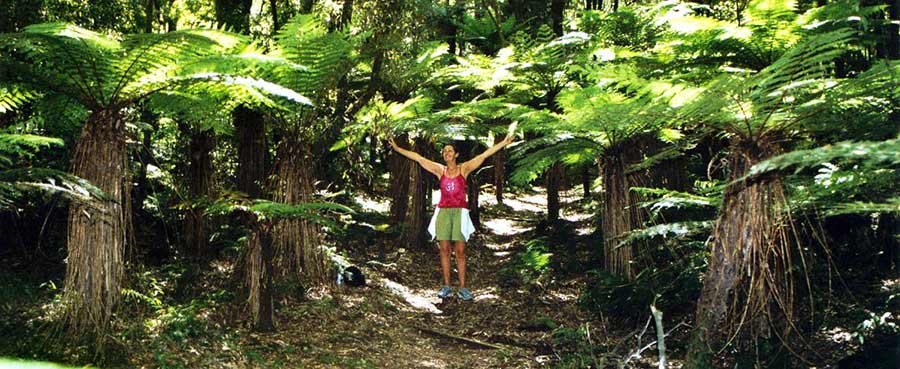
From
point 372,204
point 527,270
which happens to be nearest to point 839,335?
point 527,270

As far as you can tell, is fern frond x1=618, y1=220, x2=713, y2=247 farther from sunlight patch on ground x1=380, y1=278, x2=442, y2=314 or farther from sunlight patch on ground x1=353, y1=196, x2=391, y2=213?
sunlight patch on ground x1=353, y1=196, x2=391, y2=213

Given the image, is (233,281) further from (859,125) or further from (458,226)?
(859,125)

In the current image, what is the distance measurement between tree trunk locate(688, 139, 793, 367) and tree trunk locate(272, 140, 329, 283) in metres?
3.65

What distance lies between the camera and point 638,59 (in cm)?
857

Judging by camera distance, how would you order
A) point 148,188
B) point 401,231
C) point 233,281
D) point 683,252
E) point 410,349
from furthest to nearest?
point 401,231 → point 148,188 → point 683,252 → point 233,281 → point 410,349

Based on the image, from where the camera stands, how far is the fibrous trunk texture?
7.71m

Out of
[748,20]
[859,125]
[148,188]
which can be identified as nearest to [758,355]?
[859,125]

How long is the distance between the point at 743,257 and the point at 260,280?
392cm

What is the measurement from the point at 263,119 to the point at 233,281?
177 cm

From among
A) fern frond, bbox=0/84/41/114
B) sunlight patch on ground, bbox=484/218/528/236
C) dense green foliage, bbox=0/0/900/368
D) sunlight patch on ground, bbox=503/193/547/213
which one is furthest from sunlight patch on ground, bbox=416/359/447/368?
sunlight patch on ground, bbox=503/193/547/213

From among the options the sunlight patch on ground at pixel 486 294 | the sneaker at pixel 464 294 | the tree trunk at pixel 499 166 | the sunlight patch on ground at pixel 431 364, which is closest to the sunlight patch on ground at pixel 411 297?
the sneaker at pixel 464 294

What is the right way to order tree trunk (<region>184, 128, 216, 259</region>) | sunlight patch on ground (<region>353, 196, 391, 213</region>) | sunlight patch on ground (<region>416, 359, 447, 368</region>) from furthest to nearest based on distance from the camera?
sunlight patch on ground (<region>353, 196, 391, 213</region>), tree trunk (<region>184, 128, 216, 259</region>), sunlight patch on ground (<region>416, 359, 447, 368</region>)

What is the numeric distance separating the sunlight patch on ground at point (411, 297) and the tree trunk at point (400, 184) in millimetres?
2421

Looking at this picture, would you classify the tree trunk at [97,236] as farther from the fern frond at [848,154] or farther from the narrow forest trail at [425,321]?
the fern frond at [848,154]
